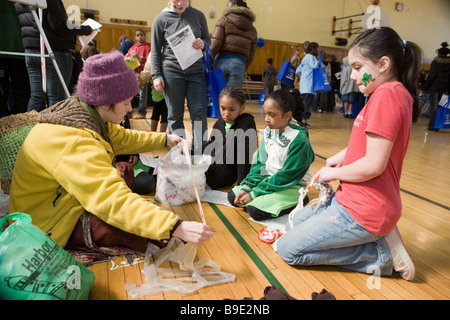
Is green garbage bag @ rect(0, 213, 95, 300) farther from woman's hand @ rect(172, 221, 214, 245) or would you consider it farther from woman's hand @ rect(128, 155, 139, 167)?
woman's hand @ rect(128, 155, 139, 167)

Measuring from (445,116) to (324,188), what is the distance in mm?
5407

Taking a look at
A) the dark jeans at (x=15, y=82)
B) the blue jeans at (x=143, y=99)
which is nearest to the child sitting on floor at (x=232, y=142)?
the dark jeans at (x=15, y=82)

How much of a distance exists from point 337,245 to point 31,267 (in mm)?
1084

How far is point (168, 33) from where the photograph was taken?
2.38m

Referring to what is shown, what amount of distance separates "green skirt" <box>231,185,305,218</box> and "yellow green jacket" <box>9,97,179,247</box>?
2.64 feet

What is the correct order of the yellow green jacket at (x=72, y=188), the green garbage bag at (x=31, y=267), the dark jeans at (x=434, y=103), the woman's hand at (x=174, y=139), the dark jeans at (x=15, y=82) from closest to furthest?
the green garbage bag at (x=31, y=267), the yellow green jacket at (x=72, y=188), the woman's hand at (x=174, y=139), the dark jeans at (x=15, y=82), the dark jeans at (x=434, y=103)

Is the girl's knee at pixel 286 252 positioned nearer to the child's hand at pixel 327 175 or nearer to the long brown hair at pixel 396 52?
the child's hand at pixel 327 175

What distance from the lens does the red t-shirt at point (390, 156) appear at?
3.70ft

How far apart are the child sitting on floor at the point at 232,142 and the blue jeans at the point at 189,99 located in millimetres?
293

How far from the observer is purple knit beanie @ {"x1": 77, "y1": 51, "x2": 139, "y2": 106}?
1208 mm

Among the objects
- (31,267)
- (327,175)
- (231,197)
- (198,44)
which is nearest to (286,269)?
(327,175)

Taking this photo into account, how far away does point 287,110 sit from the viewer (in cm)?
182

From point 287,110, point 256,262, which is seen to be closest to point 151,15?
point 287,110

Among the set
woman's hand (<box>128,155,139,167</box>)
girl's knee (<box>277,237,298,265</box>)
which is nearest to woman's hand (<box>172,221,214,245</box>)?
girl's knee (<box>277,237,298,265</box>)
